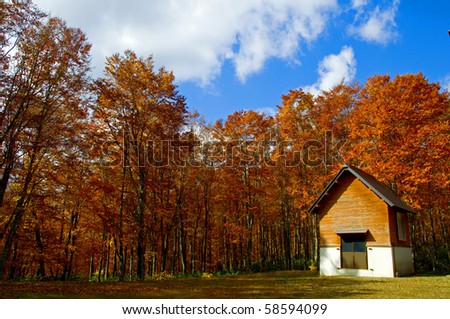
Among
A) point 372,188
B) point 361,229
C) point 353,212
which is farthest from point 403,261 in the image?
point 372,188

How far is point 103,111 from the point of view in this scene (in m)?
23.5

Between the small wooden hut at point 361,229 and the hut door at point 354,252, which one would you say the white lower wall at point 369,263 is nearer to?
the small wooden hut at point 361,229

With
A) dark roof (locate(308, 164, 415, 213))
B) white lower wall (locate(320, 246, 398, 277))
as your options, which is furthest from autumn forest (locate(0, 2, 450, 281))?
white lower wall (locate(320, 246, 398, 277))

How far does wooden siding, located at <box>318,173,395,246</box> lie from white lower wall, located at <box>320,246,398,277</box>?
1.54ft

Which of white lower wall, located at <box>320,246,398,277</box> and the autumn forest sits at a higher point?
the autumn forest

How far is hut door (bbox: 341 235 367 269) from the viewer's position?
2389 cm

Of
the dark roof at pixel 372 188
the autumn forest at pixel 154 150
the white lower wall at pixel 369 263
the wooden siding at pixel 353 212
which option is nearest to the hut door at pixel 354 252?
the white lower wall at pixel 369 263

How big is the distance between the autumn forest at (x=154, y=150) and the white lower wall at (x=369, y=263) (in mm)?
4981

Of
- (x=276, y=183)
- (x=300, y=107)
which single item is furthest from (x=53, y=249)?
(x=300, y=107)

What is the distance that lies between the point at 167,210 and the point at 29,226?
10.2 metres

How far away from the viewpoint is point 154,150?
1064 inches

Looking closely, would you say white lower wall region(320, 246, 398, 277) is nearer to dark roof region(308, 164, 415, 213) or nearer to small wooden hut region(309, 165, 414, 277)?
small wooden hut region(309, 165, 414, 277)

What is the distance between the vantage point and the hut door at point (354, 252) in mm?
23891

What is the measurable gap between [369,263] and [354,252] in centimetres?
121
